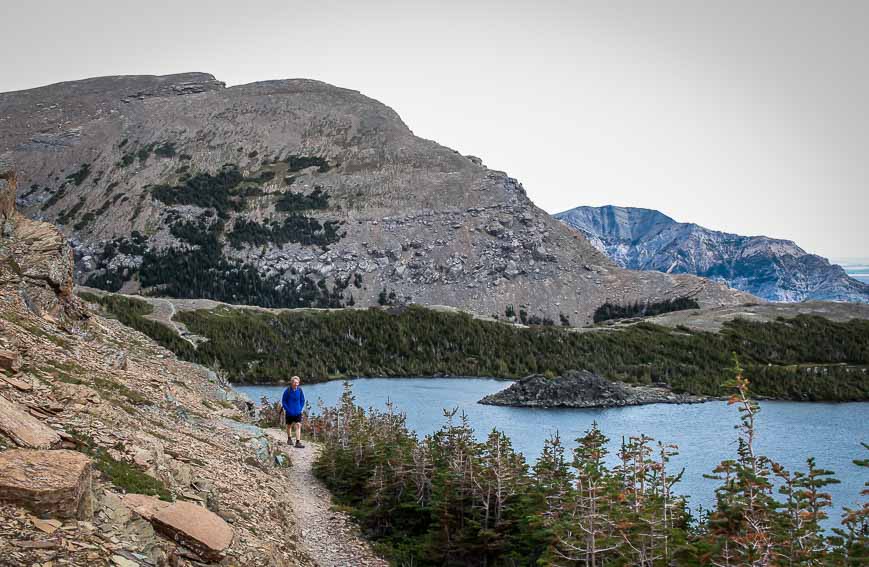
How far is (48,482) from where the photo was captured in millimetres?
7676

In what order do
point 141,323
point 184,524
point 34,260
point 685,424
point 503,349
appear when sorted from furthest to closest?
point 503,349, point 141,323, point 685,424, point 34,260, point 184,524

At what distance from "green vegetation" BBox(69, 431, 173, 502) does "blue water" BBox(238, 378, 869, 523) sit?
29352mm

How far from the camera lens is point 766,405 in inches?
3888

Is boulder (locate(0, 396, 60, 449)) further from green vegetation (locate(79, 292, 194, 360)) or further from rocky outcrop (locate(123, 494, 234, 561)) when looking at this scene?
green vegetation (locate(79, 292, 194, 360))

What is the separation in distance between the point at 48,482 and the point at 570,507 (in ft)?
32.1

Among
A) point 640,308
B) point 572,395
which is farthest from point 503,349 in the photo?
point 640,308

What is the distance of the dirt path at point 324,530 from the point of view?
53.5ft

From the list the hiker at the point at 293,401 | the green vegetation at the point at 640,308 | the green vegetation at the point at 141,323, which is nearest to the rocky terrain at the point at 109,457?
the hiker at the point at 293,401

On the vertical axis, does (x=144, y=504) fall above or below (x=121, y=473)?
below

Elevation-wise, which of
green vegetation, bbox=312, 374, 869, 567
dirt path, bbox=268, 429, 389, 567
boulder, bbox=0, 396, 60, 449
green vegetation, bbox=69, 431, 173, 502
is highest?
boulder, bbox=0, 396, 60, 449

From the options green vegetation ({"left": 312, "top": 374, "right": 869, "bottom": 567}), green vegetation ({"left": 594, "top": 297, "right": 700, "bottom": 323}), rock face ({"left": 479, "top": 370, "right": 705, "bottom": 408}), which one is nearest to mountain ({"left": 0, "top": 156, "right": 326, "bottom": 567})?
green vegetation ({"left": 312, "top": 374, "right": 869, "bottom": 567})

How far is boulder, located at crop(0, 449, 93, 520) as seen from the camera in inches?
293

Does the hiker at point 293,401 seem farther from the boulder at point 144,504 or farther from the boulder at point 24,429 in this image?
the boulder at point 24,429

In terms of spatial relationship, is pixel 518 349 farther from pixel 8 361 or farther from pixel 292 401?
pixel 8 361
